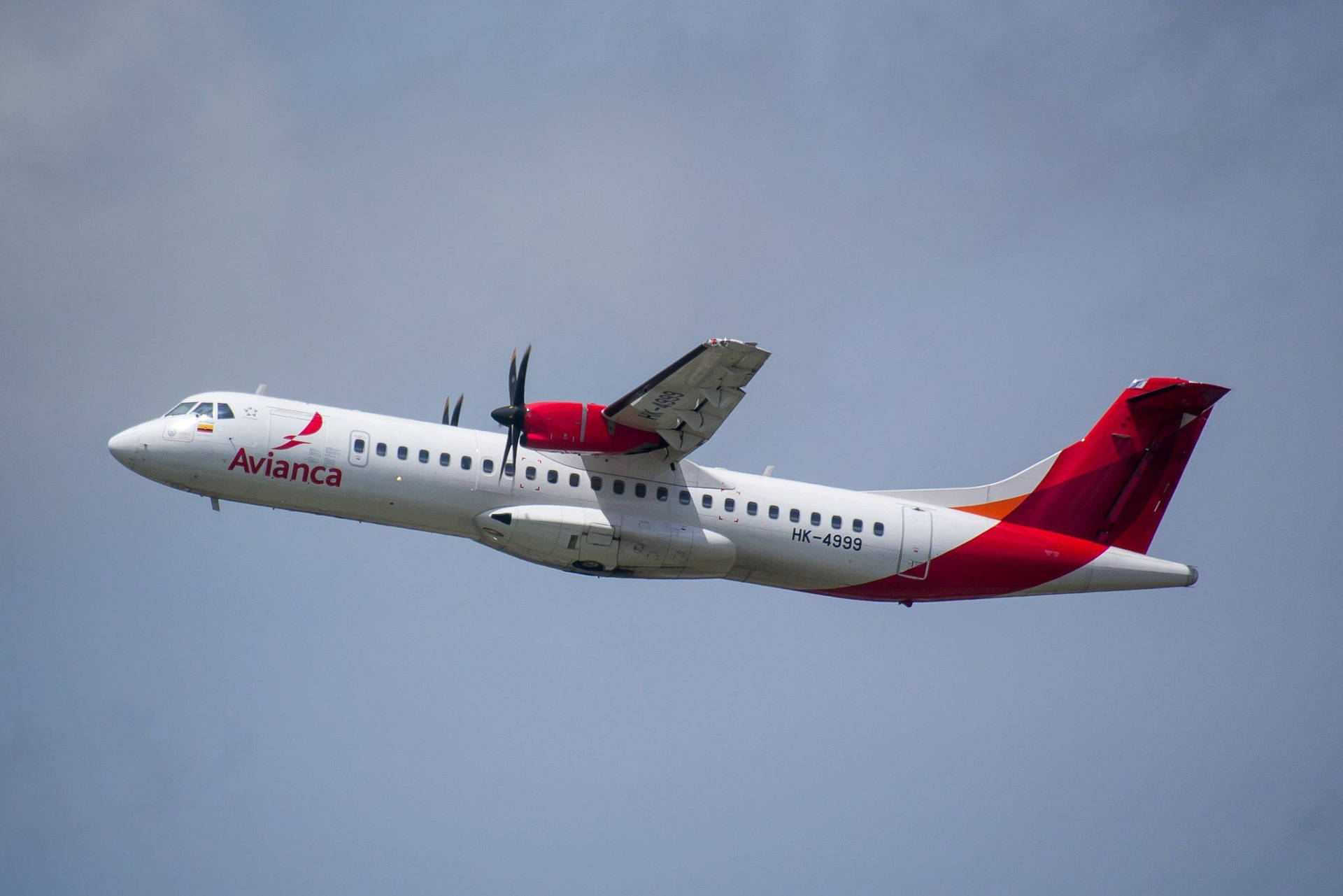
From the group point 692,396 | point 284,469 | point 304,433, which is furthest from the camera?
point 304,433

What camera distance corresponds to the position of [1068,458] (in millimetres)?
31562

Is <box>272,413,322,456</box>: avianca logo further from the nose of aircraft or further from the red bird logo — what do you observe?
the nose of aircraft

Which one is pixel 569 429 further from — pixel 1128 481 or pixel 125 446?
pixel 1128 481

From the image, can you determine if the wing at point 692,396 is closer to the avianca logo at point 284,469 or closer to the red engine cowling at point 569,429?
the red engine cowling at point 569,429

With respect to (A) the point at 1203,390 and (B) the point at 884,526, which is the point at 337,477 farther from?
(A) the point at 1203,390

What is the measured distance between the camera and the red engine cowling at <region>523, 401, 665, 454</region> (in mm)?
27031

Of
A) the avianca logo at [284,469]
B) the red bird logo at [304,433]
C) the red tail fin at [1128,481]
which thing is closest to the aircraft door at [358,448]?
the avianca logo at [284,469]

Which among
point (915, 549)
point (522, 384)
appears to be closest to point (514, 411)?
point (522, 384)

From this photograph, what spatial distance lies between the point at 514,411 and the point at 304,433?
167 inches

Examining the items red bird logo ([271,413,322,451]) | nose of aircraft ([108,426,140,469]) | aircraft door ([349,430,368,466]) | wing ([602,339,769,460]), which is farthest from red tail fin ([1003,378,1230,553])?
nose of aircraft ([108,426,140,469])

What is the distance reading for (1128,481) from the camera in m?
31.3

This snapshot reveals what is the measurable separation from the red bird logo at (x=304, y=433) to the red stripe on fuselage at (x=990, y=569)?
36.1 feet

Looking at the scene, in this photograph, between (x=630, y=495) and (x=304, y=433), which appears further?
(x=630, y=495)

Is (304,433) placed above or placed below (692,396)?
below
